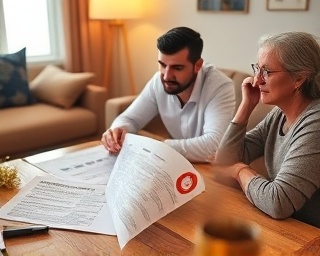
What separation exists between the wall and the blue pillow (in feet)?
3.46

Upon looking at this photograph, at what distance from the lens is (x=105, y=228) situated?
1.06 metres

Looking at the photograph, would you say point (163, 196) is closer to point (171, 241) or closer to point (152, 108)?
point (171, 241)

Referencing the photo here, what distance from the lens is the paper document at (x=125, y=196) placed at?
3.45 feet

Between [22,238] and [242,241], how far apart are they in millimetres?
800

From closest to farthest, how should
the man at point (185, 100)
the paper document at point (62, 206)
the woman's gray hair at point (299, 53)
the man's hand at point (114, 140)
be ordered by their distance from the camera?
the paper document at point (62, 206) < the woman's gray hair at point (299, 53) < the man's hand at point (114, 140) < the man at point (185, 100)

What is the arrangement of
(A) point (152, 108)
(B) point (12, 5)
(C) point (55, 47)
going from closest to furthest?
1. (A) point (152, 108)
2. (B) point (12, 5)
3. (C) point (55, 47)

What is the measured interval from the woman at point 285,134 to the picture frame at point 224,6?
5.20 ft

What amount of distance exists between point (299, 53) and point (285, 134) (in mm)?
259

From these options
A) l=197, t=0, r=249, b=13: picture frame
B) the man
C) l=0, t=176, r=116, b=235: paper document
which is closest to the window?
l=197, t=0, r=249, b=13: picture frame

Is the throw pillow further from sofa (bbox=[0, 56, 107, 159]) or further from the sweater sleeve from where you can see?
the sweater sleeve

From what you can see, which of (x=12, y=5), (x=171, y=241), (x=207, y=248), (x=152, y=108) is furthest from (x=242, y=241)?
(x=12, y=5)

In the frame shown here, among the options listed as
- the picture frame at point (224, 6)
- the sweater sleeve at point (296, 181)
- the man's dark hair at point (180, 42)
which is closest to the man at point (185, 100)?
the man's dark hair at point (180, 42)

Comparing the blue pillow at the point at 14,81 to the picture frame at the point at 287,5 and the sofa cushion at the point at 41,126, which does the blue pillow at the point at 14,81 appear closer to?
the sofa cushion at the point at 41,126

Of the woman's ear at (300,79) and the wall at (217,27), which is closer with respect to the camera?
the woman's ear at (300,79)
